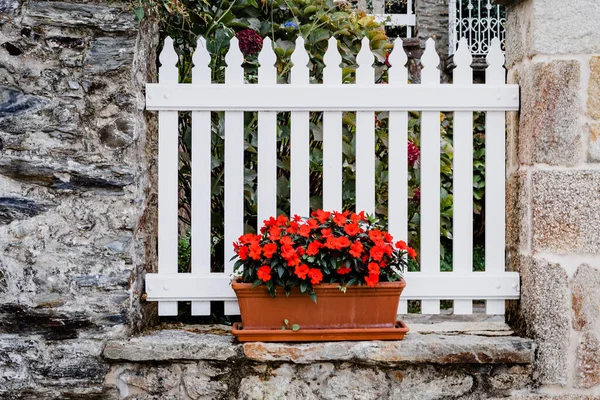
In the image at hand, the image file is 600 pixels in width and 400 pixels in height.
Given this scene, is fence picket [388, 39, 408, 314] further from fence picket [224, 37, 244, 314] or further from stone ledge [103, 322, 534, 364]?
fence picket [224, 37, 244, 314]

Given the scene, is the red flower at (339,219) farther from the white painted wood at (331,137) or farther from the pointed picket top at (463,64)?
the pointed picket top at (463,64)

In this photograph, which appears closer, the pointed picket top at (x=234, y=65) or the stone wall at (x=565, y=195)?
the stone wall at (x=565, y=195)

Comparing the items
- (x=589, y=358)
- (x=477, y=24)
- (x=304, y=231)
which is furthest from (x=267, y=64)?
(x=477, y=24)

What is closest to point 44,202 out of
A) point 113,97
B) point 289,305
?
point 113,97

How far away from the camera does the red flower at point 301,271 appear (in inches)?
90.2

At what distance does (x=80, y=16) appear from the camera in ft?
7.96

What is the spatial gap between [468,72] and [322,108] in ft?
1.98

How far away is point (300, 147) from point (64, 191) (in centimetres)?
91

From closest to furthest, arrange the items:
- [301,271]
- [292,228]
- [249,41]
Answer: [301,271] → [292,228] → [249,41]

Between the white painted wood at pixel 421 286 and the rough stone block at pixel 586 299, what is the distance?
9.7 inches

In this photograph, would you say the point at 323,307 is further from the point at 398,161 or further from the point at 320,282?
the point at 398,161

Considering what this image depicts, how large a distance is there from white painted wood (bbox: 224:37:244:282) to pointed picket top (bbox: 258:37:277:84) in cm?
8

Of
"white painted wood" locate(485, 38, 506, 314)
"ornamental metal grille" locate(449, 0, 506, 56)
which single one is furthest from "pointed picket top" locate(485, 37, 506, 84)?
"ornamental metal grille" locate(449, 0, 506, 56)

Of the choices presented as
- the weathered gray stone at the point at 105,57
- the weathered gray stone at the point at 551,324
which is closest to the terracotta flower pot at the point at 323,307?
the weathered gray stone at the point at 551,324
